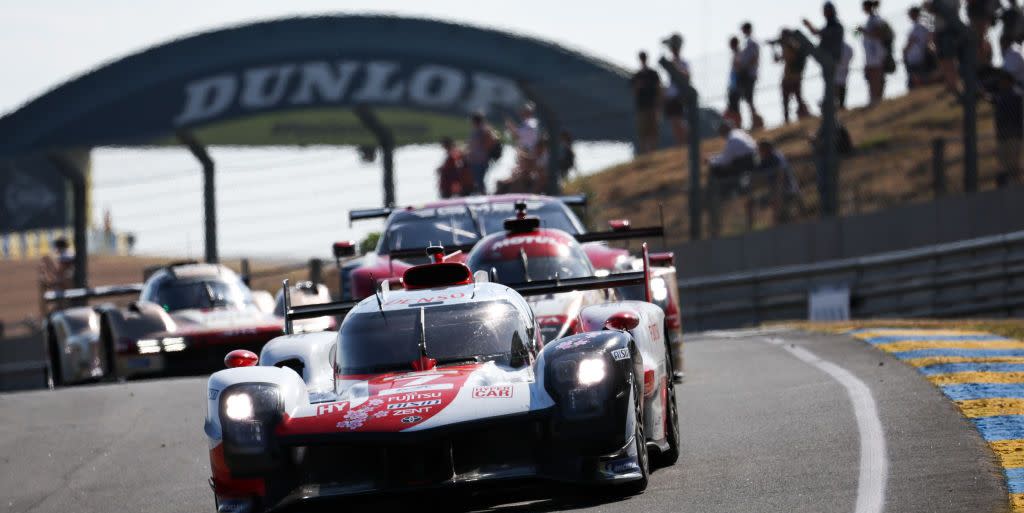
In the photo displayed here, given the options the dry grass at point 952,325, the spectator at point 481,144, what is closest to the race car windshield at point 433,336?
the dry grass at point 952,325

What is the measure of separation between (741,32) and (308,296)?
6.47 metres

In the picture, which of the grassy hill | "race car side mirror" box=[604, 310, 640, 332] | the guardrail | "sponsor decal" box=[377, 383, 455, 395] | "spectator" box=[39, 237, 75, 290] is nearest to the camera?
"sponsor decal" box=[377, 383, 455, 395]

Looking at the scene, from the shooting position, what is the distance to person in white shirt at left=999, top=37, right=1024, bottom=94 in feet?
60.8

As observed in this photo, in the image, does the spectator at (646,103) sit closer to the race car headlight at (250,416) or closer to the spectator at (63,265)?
the spectator at (63,265)

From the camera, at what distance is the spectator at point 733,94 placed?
2105cm

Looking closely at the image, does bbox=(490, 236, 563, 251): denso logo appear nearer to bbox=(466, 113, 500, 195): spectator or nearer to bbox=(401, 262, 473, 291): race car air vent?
bbox=(401, 262, 473, 291): race car air vent

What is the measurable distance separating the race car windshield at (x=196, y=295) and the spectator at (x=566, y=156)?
15.4 ft

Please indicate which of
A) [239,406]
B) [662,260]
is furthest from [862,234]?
[239,406]

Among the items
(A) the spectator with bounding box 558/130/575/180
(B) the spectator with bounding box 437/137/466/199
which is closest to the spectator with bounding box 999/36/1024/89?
(A) the spectator with bounding box 558/130/575/180

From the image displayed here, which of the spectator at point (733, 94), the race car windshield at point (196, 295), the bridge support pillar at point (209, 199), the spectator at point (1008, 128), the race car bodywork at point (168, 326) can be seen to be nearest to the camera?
the spectator at point (1008, 128)

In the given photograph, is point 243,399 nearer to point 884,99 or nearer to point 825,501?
point 825,501

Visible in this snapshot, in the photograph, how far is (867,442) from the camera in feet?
29.3

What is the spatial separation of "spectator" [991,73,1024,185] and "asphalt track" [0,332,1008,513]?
144 inches

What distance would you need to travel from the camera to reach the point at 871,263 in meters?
19.3
